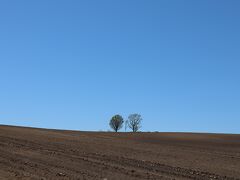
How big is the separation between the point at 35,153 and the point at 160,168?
240 inches

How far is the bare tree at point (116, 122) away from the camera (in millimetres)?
153000

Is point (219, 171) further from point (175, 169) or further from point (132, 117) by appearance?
point (132, 117)

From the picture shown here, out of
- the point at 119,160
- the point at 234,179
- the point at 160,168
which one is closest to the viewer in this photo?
the point at 234,179

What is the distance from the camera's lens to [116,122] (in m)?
153

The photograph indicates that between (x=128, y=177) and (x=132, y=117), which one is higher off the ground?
(x=132, y=117)

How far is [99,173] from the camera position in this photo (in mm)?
17312

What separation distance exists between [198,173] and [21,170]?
21.9 ft

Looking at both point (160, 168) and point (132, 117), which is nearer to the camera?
point (160, 168)

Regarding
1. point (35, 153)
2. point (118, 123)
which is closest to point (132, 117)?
point (118, 123)

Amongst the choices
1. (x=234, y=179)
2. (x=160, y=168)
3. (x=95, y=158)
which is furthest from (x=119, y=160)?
(x=234, y=179)

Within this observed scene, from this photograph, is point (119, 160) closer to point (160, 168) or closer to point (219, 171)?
point (160, 168)

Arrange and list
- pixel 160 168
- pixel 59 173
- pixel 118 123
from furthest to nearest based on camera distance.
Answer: pixel 118 123
pixel 160 168
pixel 59 173

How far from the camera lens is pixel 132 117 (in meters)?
154

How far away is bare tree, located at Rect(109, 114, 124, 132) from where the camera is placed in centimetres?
15300
